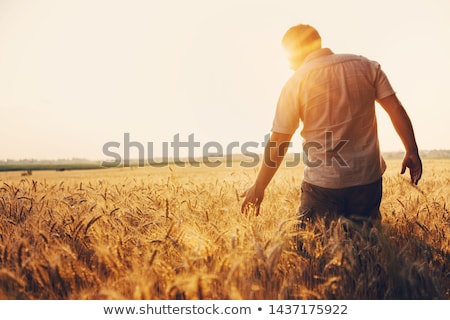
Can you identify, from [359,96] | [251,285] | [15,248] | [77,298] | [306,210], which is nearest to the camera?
[251,285]

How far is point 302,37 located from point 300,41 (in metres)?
0.03

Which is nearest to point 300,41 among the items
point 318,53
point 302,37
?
point 302,37

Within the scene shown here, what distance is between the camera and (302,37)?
→ 2.42m

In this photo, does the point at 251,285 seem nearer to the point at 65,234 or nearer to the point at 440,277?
the point at 440,277

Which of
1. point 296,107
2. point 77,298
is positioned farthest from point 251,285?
point 296,107

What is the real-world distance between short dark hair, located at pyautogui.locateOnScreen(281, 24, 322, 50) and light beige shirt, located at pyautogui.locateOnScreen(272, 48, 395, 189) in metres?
0.13

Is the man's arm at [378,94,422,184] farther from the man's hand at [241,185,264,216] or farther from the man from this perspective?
the man's hand at [241,185,264,216]

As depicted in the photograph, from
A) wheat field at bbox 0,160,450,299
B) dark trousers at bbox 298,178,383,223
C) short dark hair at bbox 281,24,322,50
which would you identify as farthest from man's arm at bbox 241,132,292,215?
short dark hair at bbox 281,24,322,50

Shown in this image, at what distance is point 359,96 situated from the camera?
230 cm

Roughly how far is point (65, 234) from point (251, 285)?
57.1 inches

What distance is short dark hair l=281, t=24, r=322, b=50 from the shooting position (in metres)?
2.42

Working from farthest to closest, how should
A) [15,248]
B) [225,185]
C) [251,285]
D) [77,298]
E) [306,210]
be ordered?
1. [225,185]
2. [306,210]
3. [15,248]
4. [77,298]
5. [251,285]

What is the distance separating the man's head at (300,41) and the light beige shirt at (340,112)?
0.11 metres

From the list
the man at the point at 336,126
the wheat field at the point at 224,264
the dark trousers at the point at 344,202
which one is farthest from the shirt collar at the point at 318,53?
the wheat field at the point at 224,264
